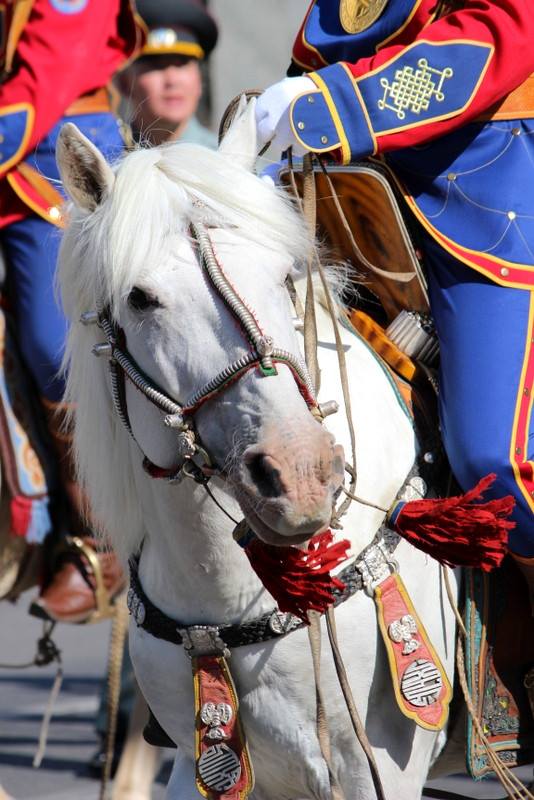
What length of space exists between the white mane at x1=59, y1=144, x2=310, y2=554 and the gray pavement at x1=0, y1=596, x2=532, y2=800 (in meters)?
1.88

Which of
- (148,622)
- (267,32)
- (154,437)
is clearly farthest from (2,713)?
(267,32)

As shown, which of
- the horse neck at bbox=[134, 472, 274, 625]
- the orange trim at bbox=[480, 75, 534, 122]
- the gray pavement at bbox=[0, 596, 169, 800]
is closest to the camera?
the horse neck at bbox=[134, 472, 274, 625]

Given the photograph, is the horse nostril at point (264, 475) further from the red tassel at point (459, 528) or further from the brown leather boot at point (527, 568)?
the brown leather boot at point (527, 568)

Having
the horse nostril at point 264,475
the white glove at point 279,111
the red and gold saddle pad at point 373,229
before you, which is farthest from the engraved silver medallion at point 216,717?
the white glove at point 279,111

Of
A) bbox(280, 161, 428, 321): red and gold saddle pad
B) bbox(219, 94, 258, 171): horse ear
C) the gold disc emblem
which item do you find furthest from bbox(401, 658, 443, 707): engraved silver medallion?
the gold disc emblem

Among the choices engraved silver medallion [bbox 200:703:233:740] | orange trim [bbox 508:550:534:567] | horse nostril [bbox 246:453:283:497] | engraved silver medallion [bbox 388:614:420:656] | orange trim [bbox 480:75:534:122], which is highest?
orange trim [bbox 480:75:534:122]

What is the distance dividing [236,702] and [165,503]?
0.45 m

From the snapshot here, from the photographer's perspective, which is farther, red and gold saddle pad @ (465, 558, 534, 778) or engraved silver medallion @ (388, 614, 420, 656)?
red and gold saddle pad @ (465, 558, 534, 778)

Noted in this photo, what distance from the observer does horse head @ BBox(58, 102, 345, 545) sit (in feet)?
7.85

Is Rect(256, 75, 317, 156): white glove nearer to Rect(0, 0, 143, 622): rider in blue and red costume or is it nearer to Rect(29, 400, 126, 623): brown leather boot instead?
Rect(0, 0, 143, 622): rider in blue and red costume

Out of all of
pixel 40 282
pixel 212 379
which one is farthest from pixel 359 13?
pixel 40 282

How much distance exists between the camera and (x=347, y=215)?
3348 millimetres

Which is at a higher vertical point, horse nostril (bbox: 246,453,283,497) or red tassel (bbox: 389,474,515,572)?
horse nostril (bbox: 246,453,283,497)

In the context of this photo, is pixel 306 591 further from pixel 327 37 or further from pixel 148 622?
pixel 327 37
